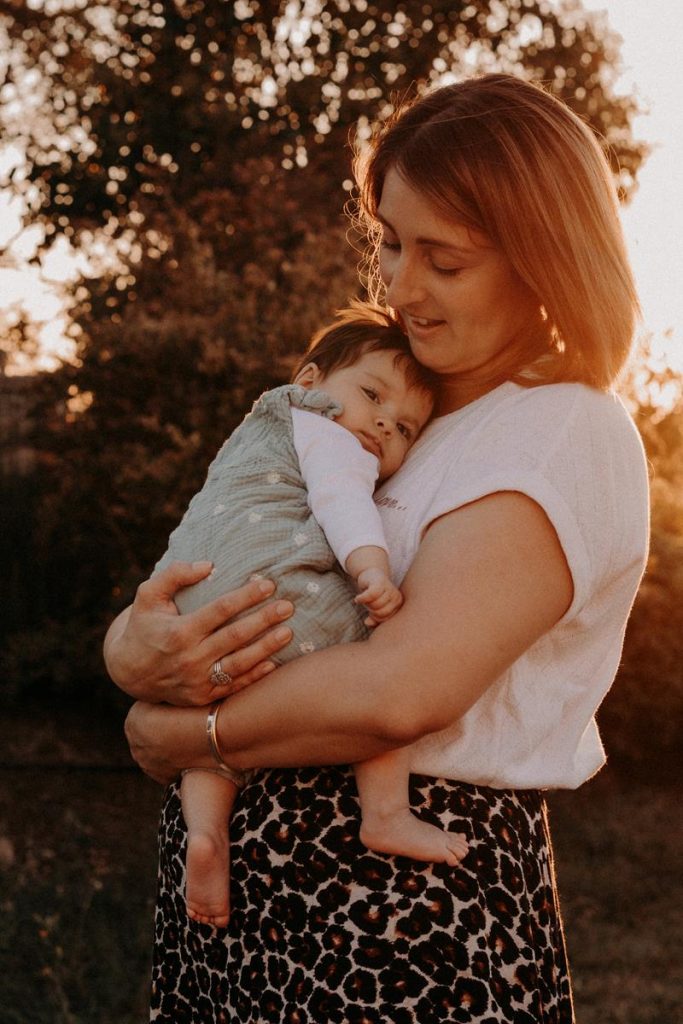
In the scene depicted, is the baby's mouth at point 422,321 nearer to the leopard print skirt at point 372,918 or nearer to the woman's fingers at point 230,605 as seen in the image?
the woman's fingers at point 230,605

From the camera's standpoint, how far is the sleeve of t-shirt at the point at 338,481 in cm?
196

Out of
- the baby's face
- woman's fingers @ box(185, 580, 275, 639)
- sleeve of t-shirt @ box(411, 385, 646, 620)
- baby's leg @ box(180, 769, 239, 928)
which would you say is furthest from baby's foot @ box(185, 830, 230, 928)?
the baby's face

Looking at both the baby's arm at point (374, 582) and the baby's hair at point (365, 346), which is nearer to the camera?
the baby's arm at point (374, 582)

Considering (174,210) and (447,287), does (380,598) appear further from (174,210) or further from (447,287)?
(174,210)

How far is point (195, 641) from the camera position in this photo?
195 cm

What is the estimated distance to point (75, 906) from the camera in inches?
196

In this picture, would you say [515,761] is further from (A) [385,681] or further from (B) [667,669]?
(B) [667,669]

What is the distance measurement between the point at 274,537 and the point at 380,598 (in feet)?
1.06

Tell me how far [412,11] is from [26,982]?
775 centimetres

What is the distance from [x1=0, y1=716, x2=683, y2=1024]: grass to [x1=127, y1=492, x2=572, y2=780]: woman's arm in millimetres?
2582

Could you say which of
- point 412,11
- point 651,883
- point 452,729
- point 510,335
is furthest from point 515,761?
point 412,11

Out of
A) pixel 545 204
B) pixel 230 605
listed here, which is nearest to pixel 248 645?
pixel 230 605

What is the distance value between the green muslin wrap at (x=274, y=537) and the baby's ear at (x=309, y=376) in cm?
13

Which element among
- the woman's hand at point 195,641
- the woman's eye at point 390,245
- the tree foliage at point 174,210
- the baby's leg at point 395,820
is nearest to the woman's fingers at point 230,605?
the woman's hand at point 195,641
